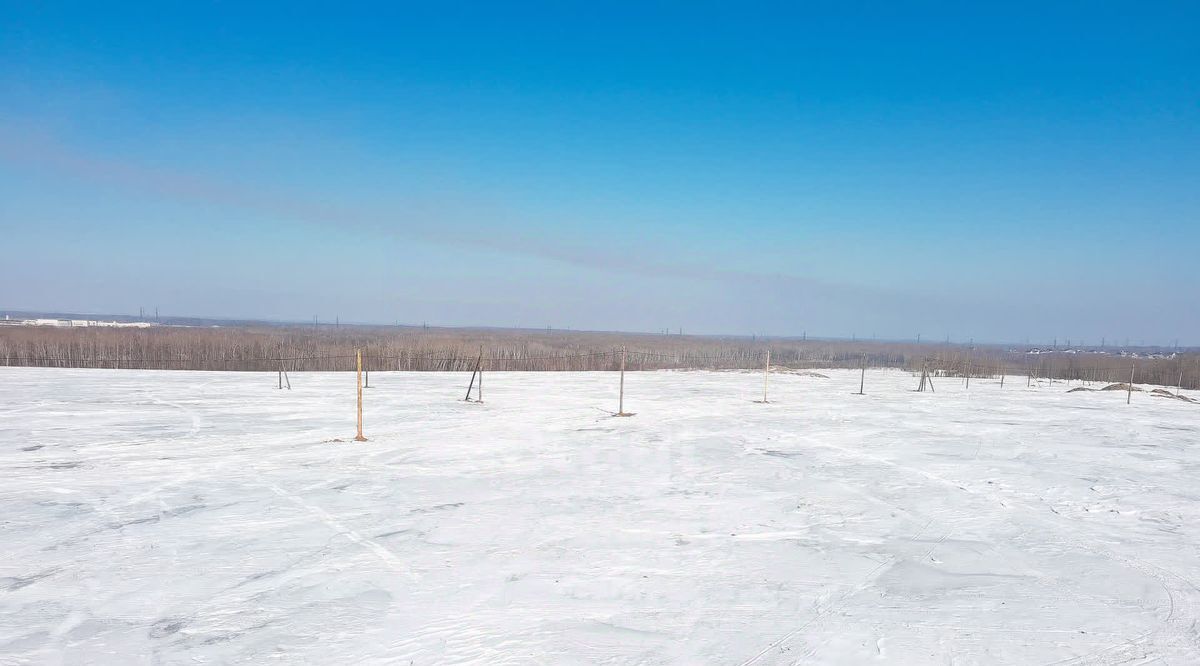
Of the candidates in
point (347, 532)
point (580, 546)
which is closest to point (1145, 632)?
point (580, 546)

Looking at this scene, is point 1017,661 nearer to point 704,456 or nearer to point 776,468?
point 776,468

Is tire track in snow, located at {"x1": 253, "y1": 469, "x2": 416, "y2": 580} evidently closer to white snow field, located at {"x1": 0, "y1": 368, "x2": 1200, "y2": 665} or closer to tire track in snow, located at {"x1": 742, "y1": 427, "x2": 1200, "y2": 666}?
white snow field, located at {"x1": 0, "y1": 368, "x2": 1200, "y2": 665}

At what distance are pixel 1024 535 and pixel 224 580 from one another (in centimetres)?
687

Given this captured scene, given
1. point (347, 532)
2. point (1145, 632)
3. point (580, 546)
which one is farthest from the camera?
point (347, 532)

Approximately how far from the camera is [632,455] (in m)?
9.94

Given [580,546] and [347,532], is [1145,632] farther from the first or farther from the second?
[347,532]

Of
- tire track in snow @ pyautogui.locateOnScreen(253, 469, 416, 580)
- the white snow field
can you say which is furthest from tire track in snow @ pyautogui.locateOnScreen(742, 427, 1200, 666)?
tire track in snow @ pyautogui.locateOnScreen(253, 469, 416, 580)

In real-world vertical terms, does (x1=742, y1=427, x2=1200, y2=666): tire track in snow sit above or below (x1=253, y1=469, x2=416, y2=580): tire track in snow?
above

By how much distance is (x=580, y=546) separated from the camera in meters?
5.54

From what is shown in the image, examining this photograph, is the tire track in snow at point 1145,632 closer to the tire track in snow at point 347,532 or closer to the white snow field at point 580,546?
the white snow field at point 580,546

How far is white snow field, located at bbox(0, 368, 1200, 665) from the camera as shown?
3.83 metres

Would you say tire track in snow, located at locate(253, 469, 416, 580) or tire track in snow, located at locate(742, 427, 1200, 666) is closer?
tire track in snow, located at locate(742, 427, 1200, 666)

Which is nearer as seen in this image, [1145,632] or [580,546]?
[1145,632]

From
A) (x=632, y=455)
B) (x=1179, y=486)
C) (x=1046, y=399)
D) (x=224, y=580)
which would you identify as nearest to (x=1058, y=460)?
(x=1179, y=486)
